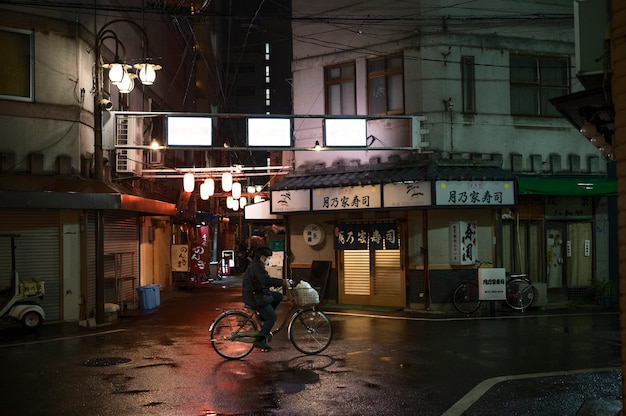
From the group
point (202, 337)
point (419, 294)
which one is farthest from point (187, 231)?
point (202, 337)

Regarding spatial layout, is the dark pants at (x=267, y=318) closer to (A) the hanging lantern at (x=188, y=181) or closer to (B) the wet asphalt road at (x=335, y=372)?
(B) the wet asphalt road at (x=335, y=372)

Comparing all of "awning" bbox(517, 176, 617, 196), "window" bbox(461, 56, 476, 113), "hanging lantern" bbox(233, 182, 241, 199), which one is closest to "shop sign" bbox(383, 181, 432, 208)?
"awning" bbox(517, 176, 617, 196)

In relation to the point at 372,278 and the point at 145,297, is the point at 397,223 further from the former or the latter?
the point at 145,297

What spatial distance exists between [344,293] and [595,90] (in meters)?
15.2

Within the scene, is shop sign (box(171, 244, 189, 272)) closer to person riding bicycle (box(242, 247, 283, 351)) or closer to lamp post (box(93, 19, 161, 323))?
lamp post (box(93, 19, 161, 323))

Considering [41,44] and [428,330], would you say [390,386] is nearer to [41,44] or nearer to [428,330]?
[428,330]

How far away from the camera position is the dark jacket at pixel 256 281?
1210cm

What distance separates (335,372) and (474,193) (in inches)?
394

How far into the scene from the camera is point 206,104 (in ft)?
142

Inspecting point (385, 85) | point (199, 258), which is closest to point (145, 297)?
point (385, 85)

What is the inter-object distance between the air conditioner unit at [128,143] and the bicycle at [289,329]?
8047mm

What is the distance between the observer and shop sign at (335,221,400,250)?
20.7 metres

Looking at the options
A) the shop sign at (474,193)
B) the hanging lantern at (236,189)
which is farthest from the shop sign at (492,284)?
the hanging lantern at (236,189)

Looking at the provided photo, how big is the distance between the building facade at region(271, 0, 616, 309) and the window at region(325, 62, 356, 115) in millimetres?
46
